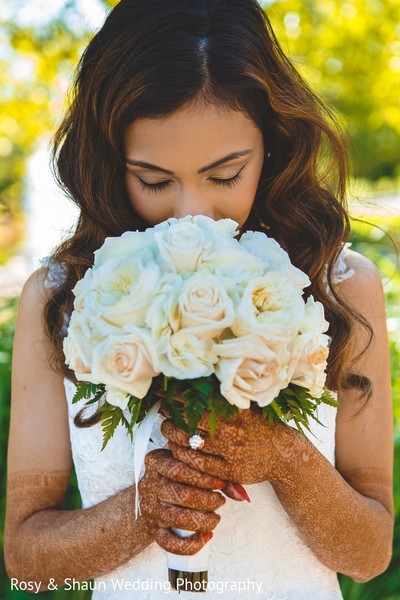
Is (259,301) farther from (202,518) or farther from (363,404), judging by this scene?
(363,404)

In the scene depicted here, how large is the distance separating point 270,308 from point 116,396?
0.41 m

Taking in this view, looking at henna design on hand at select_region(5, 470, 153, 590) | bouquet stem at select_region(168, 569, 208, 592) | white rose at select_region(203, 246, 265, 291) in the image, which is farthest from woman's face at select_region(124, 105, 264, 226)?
bouquet stem at select_region(168, 569, 208, 592)

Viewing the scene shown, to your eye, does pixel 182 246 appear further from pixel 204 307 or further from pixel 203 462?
pixel 203 462

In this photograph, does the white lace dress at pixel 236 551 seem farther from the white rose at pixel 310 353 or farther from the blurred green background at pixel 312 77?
the blurred green background at pixel 312 77

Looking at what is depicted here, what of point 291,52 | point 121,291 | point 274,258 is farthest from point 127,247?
point 291,52

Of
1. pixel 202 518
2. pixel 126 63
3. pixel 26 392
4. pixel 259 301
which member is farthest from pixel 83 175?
pixel 202 518

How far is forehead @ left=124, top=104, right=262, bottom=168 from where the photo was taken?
2229 mm

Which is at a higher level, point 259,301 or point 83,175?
point 83,175

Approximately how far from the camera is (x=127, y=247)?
1876 millimetres

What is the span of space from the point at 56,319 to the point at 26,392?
259mm

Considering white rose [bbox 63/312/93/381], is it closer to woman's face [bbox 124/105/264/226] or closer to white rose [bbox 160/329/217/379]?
white rose [bbox 160/329/217/379]

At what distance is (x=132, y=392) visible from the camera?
174 cm

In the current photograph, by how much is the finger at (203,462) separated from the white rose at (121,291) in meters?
0.37

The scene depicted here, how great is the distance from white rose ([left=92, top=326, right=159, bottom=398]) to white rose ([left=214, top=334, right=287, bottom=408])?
0.15 m
